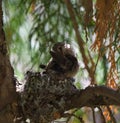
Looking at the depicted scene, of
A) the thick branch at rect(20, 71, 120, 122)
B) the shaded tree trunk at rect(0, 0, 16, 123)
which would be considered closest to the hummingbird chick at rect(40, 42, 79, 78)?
the thick branch at rect(20, 71, 120, 122)

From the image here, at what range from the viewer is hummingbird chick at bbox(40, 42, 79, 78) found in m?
2.31

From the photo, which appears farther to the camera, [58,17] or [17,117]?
[58,17]

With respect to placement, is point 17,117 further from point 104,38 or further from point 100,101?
point 104,38

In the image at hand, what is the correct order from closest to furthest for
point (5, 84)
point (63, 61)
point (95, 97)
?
point (95, 97) < point (5, 84) < point (63, 61)

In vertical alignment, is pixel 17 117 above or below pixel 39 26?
below

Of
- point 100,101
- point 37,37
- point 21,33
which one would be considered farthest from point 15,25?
point 100,101

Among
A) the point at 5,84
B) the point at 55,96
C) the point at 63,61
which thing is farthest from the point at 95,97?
the point at 63,61

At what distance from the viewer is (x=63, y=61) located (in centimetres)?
241

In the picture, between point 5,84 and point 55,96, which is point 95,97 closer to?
point 55,96

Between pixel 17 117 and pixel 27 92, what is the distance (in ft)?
0.41

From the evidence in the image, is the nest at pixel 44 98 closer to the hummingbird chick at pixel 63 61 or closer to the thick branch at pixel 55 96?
the thick branch at pixel 55 96

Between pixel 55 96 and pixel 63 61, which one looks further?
pixel 63 61

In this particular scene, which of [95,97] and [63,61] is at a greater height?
[63,61]

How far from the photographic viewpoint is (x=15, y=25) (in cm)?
287
